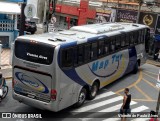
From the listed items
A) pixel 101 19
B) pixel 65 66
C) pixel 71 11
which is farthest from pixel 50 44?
pixel 71 11

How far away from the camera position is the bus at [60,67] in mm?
12461

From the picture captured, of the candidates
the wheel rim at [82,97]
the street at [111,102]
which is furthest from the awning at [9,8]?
the wheel rim at [82,97]

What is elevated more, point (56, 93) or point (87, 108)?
point (56, 93)

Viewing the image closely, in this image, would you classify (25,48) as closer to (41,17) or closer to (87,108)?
(87,108)

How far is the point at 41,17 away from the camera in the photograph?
46.4m

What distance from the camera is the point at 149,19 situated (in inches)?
1147

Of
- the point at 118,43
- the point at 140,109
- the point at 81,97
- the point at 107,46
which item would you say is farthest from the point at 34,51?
A: the point at 118,43

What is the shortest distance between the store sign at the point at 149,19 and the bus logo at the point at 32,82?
59.7 feet

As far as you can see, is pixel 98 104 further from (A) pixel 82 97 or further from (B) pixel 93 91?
(A) pixel 82 97

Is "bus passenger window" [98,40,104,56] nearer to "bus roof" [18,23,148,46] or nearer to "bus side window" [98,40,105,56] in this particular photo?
"bus side window" [98,40,105,56]

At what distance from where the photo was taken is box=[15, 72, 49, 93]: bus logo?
12.7 meters

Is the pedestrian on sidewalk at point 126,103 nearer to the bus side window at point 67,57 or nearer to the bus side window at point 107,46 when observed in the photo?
the bus side window at point 67,57

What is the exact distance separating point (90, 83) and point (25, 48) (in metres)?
3.89

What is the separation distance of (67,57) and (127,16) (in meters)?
19.2
